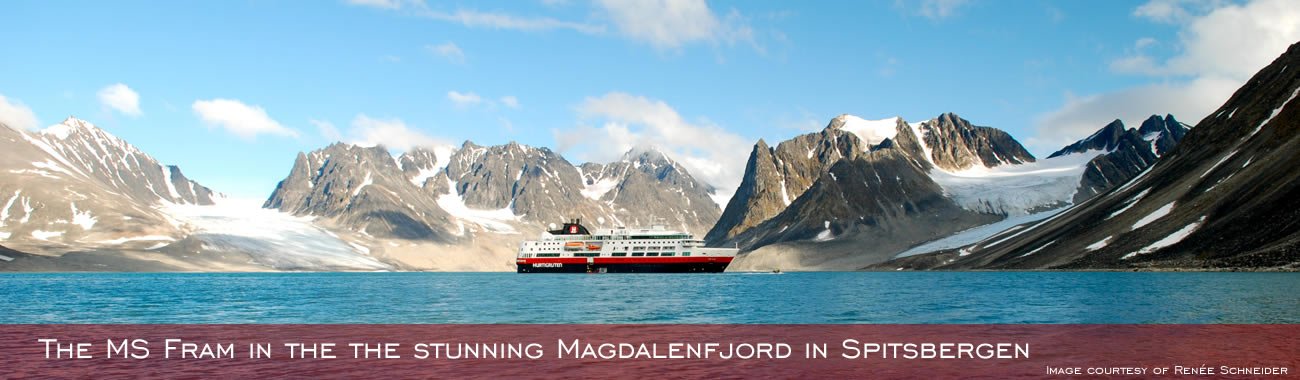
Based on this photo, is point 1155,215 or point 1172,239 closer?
point 1172,239

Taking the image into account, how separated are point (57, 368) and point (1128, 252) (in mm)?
177021

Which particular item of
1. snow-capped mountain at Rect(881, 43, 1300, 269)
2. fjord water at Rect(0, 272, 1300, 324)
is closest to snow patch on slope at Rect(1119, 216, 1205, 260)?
snow-capped mountain at Rect(881, 43, 1300, 269)

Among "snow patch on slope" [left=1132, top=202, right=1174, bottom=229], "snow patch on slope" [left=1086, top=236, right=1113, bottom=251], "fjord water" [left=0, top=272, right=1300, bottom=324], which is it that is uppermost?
"snow patch on slope" [left=1132, top=202, right=1174, bottom=229]

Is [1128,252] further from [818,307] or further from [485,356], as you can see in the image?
[485,356]

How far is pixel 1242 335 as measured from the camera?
48938mm

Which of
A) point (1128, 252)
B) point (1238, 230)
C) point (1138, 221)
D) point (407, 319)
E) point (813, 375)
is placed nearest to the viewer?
point (813, 375)

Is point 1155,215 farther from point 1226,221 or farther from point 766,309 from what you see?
point 766,309

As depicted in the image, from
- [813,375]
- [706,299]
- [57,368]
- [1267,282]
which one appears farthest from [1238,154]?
[57,368]
